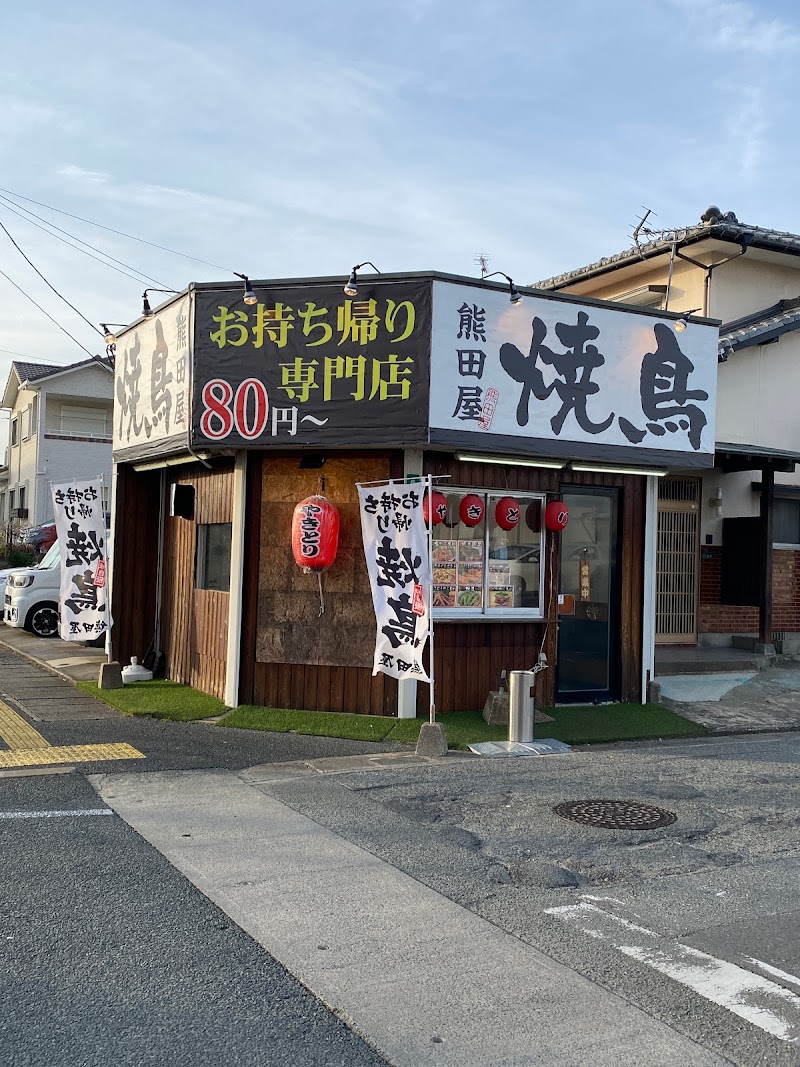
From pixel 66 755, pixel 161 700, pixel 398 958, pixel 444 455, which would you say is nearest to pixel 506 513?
pixel 444 455

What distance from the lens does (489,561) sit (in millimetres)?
11680

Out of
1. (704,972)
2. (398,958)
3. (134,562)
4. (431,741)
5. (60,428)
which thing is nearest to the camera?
(704,972)

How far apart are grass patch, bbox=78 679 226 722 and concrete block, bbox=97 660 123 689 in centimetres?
9

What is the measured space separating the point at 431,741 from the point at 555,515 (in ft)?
10.9

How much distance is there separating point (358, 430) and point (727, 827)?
18.4 ft

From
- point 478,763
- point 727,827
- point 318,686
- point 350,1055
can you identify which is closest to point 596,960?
point 350,1055

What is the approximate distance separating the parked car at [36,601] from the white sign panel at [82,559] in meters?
6.49

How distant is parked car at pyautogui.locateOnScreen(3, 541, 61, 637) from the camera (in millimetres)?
19234

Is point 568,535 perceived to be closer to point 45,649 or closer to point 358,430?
point 358,430

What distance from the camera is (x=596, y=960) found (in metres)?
4.85

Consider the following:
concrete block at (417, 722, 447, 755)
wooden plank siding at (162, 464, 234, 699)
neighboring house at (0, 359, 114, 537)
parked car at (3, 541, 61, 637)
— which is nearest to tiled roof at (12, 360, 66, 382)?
neighboring house at (0, 359, 114, 537)

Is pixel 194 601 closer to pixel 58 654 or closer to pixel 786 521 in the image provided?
pixel 58 654

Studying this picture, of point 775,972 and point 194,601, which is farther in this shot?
point 194,601

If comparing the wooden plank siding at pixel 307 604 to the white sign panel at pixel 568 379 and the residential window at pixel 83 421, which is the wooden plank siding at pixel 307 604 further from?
the residential window at pixel 83 421
